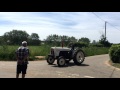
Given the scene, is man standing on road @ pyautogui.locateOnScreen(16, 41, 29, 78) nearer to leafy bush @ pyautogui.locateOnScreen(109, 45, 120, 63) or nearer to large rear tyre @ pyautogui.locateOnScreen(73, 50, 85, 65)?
large rear tyre @ pyautogui.locateOnScreen(73, 50, 85, 65)

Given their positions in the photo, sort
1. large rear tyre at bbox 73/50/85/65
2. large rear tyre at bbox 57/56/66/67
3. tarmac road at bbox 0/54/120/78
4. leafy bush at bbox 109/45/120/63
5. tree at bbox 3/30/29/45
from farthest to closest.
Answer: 1. tree at bbox 3/30/29/45
2. leafy bush at bbox 109/45/120/63
3. large rear tyre at bbox 73/50/85/65
4. large rear tyre at bbox 57/56/66/67
5. tarmac road at bbox 0/54/120/78

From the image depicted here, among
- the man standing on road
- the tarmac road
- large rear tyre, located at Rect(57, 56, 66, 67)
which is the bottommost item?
the tarmac road

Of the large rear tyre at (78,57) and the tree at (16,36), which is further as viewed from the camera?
the tree at (16,36)

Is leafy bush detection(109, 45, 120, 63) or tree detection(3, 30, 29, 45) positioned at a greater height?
tree detection(3, 30, 29, 45)

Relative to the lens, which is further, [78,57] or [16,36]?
[16,36]

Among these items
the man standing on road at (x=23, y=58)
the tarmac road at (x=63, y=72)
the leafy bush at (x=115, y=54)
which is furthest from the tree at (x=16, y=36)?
the man standing on road at (x=23, y=58)

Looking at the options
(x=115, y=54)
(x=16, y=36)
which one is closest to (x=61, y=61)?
(x=115, y=54)

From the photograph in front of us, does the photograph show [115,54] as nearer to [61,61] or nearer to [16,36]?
[61,61]

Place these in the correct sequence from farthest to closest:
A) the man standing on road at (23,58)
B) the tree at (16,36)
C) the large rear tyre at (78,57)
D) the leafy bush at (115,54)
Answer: the tree at (16,36) → the leafy bush at (115,54) → the large rear tyre at (78,57) → the man standing on road at (23,58)

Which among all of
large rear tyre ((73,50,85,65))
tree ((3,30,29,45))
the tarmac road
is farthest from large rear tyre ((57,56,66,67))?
tree ((3,30,29,45))

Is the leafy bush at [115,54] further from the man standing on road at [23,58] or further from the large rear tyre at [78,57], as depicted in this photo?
the man standing on road at [23,58]

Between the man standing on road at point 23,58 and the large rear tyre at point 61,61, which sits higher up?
the man standing on road at point 23,58
